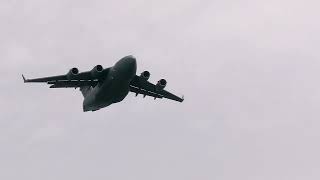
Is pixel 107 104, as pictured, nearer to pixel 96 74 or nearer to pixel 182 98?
pixel 96 74

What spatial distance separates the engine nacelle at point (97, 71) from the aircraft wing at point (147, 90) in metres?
3.52

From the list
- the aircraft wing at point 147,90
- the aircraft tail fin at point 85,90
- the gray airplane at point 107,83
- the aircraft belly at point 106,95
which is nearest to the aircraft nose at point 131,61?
the gray airplane at point 107,83

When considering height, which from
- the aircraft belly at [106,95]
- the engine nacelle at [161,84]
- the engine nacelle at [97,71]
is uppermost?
the engine nacelle at [161,84]

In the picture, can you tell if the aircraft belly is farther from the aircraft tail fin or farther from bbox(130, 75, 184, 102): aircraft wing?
bbox(130, 75, 184, 102): aircraft wing

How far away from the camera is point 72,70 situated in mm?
61188

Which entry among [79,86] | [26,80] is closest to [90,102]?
[79,86]

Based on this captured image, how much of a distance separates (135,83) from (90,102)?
13.8 feet

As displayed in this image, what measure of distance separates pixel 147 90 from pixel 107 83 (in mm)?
7450

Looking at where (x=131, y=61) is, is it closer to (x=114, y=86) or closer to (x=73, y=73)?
(x=114, y=86)

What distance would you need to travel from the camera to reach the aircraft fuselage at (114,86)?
57500 mm

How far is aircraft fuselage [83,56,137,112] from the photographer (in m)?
57.5

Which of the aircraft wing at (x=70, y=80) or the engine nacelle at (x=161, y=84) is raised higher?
the engine nacelle at (x=161, y=84)

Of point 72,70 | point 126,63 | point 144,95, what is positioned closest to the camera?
point 126,63

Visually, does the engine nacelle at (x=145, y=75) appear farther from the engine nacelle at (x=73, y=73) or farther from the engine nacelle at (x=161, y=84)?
the engine nacelle at (x=73, y=73)
